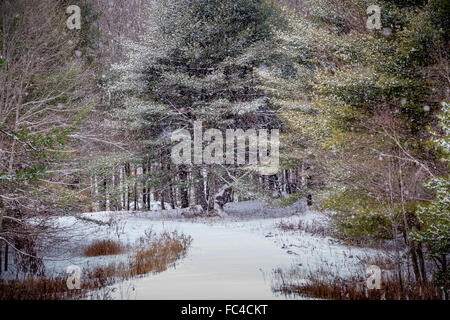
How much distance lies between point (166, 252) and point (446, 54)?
785cm

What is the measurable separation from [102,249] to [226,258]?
3.79 metres

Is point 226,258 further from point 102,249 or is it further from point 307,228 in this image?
point 307,228

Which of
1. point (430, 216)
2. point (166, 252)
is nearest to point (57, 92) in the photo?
point (166, 252)

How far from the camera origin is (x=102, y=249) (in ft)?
30.4

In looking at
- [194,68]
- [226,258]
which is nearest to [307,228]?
[226,258]

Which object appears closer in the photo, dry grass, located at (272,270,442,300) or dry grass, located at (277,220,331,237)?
dry grass, located at (272,270,442,300)

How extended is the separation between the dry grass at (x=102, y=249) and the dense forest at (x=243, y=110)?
1.08 metres

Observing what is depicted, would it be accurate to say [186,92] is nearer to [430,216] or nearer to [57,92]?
[57,92]

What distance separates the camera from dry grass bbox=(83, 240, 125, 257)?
919 cm

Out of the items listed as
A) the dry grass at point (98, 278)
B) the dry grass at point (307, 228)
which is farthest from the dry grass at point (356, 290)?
the dry grass at point (307, 228)

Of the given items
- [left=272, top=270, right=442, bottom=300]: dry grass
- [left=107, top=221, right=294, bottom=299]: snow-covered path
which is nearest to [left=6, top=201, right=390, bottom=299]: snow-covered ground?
[left=107, top=221, right=294, bottom=299]: snow-covered path

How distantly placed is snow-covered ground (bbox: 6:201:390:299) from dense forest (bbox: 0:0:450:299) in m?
0.85

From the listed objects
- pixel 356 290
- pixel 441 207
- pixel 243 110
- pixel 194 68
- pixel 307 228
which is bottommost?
pixel 356 290

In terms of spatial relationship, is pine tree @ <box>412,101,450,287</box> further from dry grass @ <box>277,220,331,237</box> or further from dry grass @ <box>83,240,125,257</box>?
dry grass @ <box>83,240,125,257</box>
